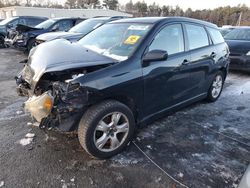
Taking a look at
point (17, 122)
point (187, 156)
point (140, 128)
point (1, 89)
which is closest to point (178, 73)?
point (140, 128)

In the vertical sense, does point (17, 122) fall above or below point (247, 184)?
below

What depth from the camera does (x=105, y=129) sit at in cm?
302

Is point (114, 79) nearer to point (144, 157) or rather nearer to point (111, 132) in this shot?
point (111, 132)

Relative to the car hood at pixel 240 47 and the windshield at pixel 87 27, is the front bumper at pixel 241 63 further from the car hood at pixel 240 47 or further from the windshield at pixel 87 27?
the windshield at pixel 87 27

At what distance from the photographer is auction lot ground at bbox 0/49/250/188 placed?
2.74 metres

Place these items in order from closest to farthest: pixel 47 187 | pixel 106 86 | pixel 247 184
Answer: pixel 247 184 → pixel 47 187 → pixel 106 86

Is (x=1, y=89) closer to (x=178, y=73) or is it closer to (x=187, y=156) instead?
(x=178, y=73)

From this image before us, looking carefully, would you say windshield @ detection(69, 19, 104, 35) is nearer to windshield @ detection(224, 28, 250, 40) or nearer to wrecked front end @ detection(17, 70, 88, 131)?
windshield @ detection(224, 28, 250, 40)

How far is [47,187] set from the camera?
2.60 metres

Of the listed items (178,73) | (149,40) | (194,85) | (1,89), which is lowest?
(1,89)

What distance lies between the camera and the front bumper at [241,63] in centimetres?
744

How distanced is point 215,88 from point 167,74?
2.03 meters

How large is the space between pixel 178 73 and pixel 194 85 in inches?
26.8

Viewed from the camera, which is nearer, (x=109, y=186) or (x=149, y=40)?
(x=109, y=186)
